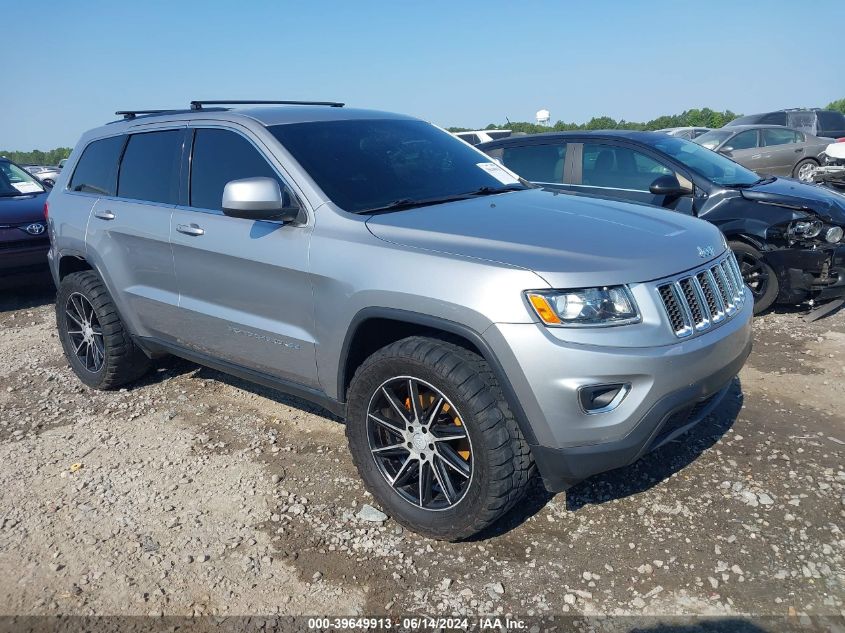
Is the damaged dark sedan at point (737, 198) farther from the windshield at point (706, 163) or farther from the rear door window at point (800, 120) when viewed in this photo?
the rear door window at point (800, 120)

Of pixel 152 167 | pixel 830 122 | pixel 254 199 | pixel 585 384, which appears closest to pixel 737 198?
pixel 585 384

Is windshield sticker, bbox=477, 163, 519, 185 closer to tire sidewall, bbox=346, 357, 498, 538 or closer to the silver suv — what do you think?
the silver suv

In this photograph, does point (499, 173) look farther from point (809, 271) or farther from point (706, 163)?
point (809, 271)

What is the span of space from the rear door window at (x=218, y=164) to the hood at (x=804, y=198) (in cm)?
422

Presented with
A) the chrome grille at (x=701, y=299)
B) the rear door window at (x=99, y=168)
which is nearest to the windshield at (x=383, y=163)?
the chrome grille at (x=701, y=299)

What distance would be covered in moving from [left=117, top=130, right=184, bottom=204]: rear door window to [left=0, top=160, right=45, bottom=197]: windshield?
441 cm

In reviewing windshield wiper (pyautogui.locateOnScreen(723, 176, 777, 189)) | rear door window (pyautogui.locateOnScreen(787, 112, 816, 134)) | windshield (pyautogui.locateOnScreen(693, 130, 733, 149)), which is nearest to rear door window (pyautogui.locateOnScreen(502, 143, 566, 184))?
windshield wiper (pyautogui.locateOnScreen(723, 176, 777, 189))

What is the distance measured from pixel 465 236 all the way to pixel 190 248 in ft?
5.73

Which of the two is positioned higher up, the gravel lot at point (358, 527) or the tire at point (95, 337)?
the tire at point (95, 337)

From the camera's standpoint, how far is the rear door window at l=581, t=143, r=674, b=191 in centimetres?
603

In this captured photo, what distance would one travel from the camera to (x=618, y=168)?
6172mm

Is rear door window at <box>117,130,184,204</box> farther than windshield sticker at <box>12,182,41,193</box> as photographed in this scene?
No

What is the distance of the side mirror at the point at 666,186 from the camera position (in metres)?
5.63

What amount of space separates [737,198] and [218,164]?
14.0 ft
